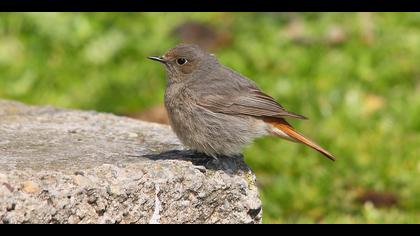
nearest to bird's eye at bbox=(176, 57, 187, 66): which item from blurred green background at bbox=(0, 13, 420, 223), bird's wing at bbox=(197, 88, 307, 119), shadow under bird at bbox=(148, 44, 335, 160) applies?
shadow under bird at bbox=(148, 44, 335, 160)

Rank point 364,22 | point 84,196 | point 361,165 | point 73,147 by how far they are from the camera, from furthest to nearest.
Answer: point 364,22, point 361,165, point 73,147, point 84,196

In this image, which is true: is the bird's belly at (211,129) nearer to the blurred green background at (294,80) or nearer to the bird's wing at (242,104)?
the bird's wing at (242,104)

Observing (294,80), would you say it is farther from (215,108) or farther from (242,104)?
(215,108)

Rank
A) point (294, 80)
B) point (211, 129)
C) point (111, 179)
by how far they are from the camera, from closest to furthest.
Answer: point (111, 179) → point (211, 129) → point (294, 80)

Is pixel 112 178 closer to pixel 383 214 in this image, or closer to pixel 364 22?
pixel 383 214

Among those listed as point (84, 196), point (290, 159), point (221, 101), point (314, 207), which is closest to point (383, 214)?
point (314, 207)

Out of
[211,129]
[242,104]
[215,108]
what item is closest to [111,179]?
[211,129]

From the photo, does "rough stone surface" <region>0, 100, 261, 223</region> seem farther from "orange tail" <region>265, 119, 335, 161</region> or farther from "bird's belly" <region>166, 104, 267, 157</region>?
"orange tail" <region>265, 119, 335, 161</region>
